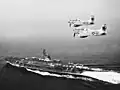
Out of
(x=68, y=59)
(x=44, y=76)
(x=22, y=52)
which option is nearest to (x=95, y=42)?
(x=68, y=59)

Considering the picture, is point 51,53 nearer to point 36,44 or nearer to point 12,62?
point 36,44

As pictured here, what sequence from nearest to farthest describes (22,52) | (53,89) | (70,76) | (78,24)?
(53,89) → (70,76) → (78,24) → (22,52)

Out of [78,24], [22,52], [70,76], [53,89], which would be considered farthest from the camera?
[22,52]

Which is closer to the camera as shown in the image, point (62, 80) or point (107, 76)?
point (107, 76)

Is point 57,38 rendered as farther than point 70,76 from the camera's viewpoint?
Yes

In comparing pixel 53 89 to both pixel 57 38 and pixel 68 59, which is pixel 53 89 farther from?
pixel 57 38

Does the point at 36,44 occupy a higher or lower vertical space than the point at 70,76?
higher

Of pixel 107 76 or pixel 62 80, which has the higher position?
pixel 107 76

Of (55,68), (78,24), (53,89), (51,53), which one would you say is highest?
(78,24)
